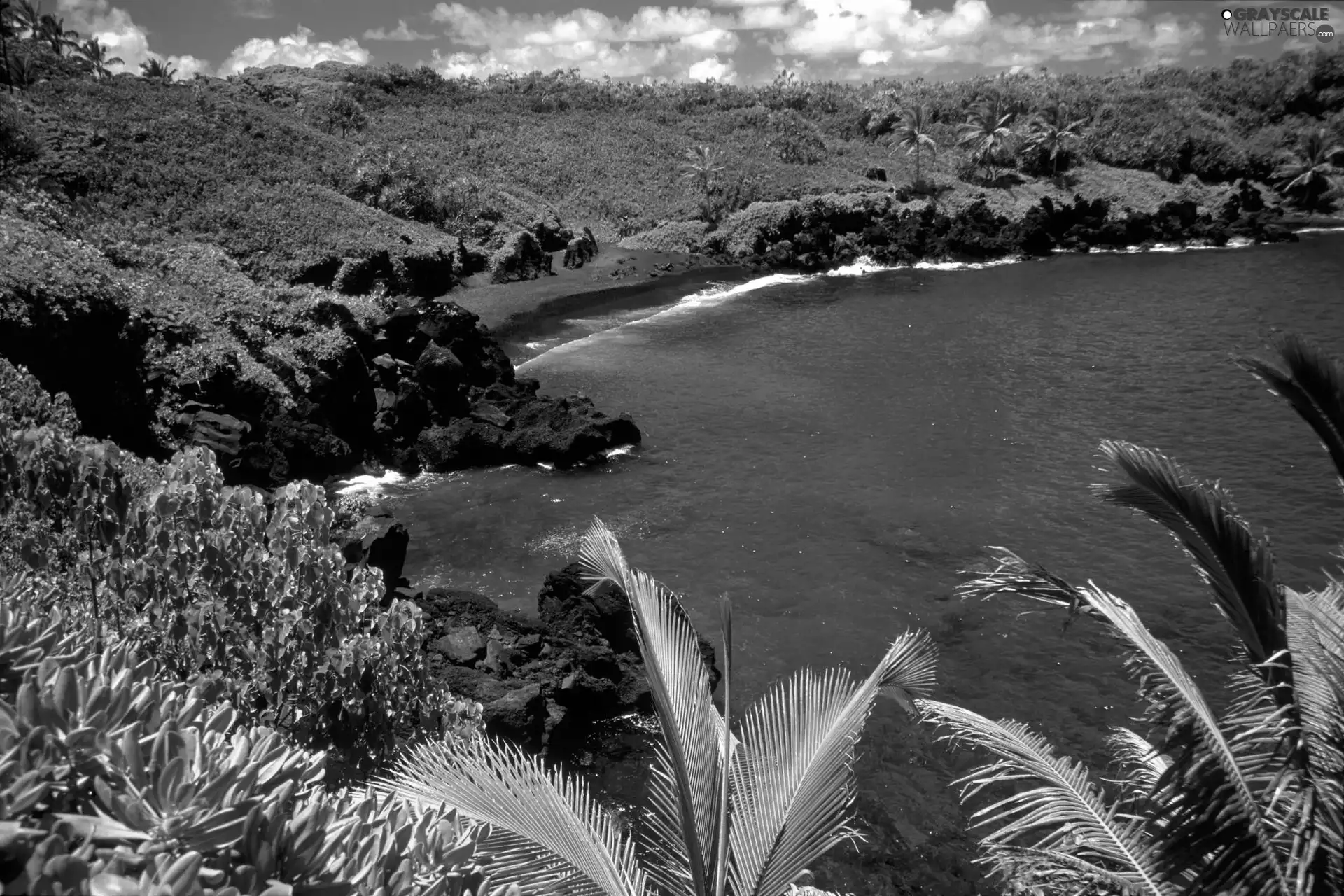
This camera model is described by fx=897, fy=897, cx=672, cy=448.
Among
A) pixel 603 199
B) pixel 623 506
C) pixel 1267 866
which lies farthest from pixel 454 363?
pixel 603 199

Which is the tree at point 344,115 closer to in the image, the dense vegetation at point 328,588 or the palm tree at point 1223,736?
the dense vegetation at point 328,588

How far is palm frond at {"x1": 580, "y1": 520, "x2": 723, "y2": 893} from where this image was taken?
577 centimetres

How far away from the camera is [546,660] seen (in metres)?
12.8

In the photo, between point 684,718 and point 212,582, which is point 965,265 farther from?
point 212,582

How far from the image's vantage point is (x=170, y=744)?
2826 millimetres

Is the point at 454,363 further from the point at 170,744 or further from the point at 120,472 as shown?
the point at 170,744

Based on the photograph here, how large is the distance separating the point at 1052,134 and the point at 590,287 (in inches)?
1457

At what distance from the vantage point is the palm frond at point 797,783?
5777 mm

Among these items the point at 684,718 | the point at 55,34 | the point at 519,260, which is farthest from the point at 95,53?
the point at 684,718

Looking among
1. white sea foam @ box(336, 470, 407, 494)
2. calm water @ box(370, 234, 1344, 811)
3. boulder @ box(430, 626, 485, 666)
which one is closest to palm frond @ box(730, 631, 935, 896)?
boulder @ box(430, 626, 485, 666)

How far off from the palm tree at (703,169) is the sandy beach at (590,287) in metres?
6.16

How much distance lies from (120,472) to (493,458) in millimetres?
15770

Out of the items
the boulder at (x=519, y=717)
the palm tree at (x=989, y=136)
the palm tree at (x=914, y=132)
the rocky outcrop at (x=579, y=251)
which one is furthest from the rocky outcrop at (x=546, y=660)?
the palm tree at (x=989, y=136)

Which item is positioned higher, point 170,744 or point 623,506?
point 170,744
